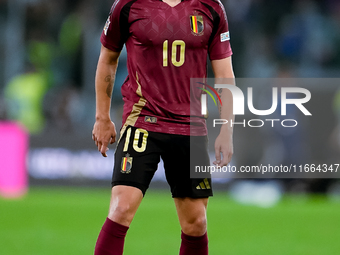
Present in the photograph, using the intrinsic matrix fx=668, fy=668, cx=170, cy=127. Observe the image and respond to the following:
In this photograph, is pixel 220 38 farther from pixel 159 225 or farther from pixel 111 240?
pixel 159 225

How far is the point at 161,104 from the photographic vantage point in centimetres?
434

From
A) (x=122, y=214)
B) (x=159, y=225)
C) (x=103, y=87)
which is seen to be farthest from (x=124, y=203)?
(x=159, y=225)

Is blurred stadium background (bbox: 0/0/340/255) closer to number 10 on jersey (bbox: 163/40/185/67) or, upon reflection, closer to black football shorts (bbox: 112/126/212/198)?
black football shorts (bbox: 112/126/212/198)

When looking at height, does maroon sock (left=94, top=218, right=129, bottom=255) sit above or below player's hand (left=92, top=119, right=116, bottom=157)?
below

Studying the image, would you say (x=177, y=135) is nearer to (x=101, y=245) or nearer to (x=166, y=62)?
(x=166, y=62)

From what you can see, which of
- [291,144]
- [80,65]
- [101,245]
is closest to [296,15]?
[291,144]

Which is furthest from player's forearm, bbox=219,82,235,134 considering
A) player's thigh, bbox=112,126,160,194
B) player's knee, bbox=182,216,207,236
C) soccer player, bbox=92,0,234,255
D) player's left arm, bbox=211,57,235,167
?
player's knee, bbox=182,216,207,236

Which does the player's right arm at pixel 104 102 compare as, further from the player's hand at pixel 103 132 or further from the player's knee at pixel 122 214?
the player's knee at pixel 122 214

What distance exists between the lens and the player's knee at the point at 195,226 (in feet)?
14.7

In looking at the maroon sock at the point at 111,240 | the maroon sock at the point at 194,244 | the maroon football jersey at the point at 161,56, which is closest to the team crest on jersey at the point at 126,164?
the maroon football jersey at the point at 161,56

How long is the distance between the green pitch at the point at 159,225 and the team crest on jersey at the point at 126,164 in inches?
101

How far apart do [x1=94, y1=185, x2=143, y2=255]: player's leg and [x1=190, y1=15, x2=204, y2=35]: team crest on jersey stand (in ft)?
3.72

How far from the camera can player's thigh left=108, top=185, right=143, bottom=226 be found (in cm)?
409

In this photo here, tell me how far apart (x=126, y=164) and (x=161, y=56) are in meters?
0.74
